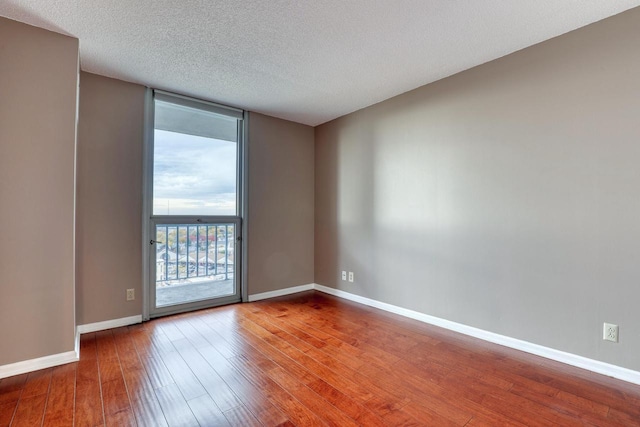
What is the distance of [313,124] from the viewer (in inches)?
176

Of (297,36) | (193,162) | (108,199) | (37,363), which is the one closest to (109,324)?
(37,363)

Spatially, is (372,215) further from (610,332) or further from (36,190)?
(36,190)

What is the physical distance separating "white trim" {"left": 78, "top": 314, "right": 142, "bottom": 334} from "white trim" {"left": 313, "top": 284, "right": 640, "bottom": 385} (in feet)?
8.61

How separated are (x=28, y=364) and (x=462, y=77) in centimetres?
427

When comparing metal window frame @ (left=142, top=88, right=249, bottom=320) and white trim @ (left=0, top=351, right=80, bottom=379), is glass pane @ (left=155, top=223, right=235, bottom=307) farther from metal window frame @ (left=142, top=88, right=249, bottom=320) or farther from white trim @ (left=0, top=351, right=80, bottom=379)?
white trim @ (left=0, top=351, right=80, bottom=379)

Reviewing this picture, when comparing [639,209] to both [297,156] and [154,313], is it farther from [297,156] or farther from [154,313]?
[154,313]

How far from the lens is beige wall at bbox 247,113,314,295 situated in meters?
3.91

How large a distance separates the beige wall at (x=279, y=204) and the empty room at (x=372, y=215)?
53 centimetres

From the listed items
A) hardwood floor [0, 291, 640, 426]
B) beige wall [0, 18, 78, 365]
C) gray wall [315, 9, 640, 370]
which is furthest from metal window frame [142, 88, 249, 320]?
gray wall [315, 9, 640, 370]

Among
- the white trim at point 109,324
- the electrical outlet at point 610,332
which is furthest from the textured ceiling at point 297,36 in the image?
the white trim at point 109,324

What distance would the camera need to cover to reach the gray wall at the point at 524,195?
2.03 meters

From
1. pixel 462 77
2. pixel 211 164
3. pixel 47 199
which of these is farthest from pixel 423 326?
pixel 47 199

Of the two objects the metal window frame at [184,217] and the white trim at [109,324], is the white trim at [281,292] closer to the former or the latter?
the metal window frame at [184,217]

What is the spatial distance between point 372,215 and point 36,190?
10.3 ft
